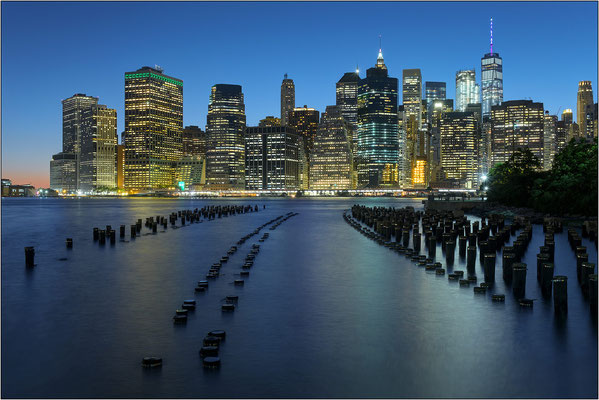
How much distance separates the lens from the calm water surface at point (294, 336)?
11328 millimetres

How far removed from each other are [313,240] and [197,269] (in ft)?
59.8

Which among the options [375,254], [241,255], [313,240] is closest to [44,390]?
[241,255]

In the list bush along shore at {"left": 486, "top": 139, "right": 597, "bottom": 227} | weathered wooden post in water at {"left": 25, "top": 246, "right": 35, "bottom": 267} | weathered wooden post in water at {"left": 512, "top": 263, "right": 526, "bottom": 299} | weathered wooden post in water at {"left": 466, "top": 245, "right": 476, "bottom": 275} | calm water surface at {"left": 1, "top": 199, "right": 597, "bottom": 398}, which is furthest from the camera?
bush along shore at {"left": 486, "top": 139, "right": 597, "bottom": 227}

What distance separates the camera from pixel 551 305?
60.8 feet

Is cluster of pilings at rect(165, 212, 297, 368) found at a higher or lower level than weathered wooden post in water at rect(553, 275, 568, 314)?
lower

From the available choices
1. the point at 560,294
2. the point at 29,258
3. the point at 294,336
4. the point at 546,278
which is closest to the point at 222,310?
the point at 294,336

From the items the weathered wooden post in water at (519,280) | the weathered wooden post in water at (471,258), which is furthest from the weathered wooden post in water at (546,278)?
Answer: the weathered wooden post in water at (471,258)

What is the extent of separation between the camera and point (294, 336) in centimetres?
1497

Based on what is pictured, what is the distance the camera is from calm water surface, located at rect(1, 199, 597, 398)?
11328mm

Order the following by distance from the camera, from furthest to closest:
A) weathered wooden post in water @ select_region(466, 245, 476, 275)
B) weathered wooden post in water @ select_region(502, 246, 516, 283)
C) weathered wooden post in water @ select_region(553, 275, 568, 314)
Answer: weathered wooden post in water @ select_region(466, 245, 476, 275) < weathered wooden post in water @ select_region(502, 246, 516, 283) < weathered wooden post in water @ select_region(553, 275, 568, 314)

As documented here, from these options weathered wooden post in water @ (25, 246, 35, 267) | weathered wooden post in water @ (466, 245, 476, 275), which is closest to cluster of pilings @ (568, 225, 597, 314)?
weathered wooden post in water @ (466, 245, 476, 275)

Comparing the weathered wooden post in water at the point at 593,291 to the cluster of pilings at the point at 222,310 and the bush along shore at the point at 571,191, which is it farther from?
the bush along shore at the point at 571,191

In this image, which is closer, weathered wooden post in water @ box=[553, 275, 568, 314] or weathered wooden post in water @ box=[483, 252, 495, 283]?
weathered wooden post in water @ box=[553, 275, 568, 314]

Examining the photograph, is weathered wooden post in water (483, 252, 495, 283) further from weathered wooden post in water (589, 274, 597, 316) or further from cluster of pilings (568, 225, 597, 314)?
weathered wooden post in water (589, 274, 597, 316)
